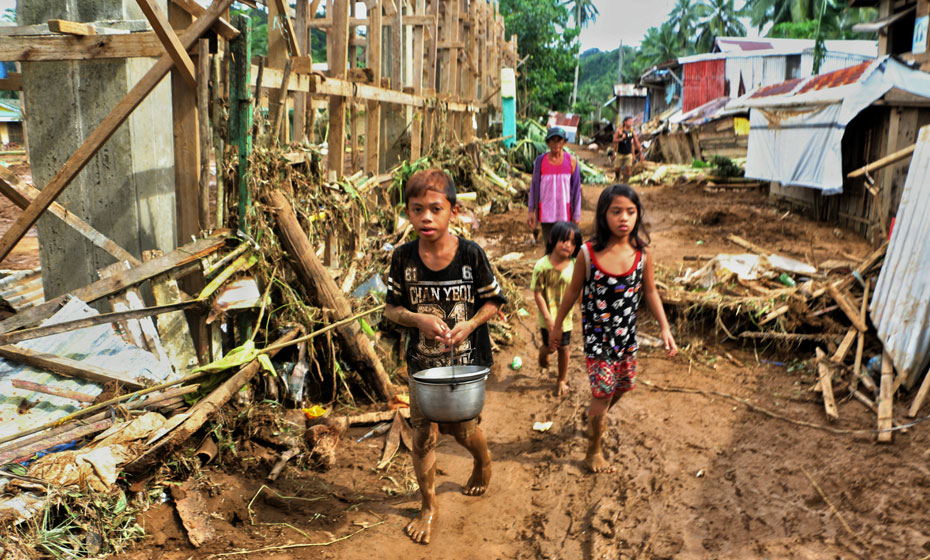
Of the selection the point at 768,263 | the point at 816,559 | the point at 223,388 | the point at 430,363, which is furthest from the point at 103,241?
the point at 768,263

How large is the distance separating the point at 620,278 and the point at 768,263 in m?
3.93

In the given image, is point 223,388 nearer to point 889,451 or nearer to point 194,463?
point 194,463

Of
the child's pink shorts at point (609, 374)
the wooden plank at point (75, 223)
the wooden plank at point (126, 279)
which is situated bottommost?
the child's pink shorts at point (609, 374)

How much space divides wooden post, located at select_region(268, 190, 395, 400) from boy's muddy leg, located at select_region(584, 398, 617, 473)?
1.55 meters

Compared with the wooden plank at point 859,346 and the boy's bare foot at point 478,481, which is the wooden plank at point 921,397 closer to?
the wooden plank at point 859,346

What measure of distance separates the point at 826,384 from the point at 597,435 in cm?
212

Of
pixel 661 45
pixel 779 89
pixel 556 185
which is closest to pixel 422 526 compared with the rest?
pixel 556 185

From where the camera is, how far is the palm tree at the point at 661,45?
2154 inches

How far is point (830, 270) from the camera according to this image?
21.6ft

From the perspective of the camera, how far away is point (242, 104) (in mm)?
4375

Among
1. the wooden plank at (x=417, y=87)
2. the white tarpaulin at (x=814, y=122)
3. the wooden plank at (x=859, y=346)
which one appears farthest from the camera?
the wooden plank at (x=417, y=87)

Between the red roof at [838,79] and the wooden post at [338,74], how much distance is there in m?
8.95

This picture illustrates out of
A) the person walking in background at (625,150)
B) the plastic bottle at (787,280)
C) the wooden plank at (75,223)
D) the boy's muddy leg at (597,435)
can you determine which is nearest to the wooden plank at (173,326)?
the wooden plank at (75,223)

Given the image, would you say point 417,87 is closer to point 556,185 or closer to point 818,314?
point 556,185
